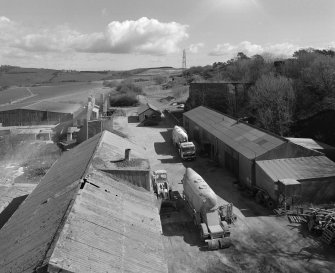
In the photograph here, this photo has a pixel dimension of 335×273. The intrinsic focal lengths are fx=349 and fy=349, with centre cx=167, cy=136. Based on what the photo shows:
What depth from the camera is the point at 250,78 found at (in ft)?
193

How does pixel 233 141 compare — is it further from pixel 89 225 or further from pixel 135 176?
pixel 89 225

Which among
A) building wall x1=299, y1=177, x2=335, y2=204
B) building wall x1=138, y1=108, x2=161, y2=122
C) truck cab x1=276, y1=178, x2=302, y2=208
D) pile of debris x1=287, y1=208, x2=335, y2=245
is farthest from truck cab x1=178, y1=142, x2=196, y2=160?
building wall x1=138, y1=108, x2=161, y2=122

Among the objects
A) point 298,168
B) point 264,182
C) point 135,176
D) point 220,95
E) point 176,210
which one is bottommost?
point 176,210

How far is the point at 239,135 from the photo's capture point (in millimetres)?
32969

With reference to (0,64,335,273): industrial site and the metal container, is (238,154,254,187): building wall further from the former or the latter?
the metal container

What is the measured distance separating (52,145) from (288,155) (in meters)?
28.0

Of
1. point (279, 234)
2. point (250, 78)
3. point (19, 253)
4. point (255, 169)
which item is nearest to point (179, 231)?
point (279, 234)

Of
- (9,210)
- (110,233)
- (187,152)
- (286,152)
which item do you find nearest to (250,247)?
(110,233)

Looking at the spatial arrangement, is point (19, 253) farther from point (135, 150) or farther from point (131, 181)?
point (135, 150)

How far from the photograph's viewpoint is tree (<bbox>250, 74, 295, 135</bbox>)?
39.3 m

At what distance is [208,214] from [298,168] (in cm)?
874

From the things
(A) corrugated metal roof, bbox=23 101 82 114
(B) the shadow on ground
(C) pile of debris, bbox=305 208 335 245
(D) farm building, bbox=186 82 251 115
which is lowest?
(B) the shadow on ground

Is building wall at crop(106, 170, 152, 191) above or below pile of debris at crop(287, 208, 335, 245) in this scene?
above

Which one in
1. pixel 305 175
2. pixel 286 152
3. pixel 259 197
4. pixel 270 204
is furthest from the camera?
pixel 286 152
